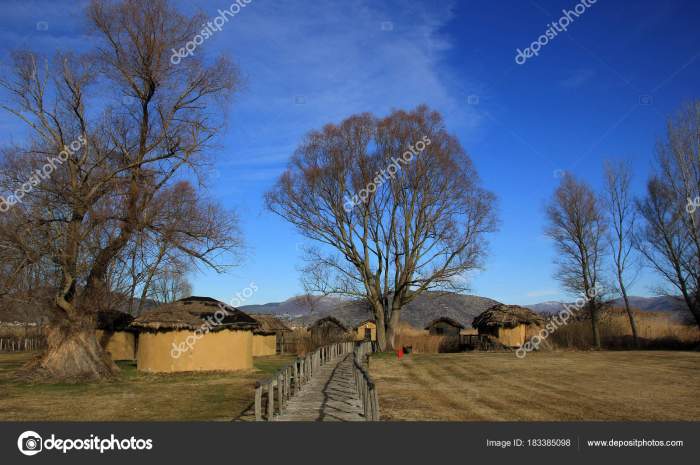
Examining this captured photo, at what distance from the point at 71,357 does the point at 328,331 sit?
3975 cm

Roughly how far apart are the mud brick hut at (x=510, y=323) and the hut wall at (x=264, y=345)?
1983cm

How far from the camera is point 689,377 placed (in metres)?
21.1

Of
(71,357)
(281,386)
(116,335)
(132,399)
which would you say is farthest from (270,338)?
(281,386)

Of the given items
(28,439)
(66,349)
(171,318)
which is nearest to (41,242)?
(66,349)

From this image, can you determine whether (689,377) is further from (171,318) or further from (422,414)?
(171,318)

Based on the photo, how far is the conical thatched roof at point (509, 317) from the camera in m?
50.2

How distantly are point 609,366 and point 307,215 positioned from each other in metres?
20.3

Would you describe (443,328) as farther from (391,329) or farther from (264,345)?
(391,329)

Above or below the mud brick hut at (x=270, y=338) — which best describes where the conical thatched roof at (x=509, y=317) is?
above

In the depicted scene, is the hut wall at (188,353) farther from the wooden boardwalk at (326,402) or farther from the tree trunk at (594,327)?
the tree trunk at (594,327)

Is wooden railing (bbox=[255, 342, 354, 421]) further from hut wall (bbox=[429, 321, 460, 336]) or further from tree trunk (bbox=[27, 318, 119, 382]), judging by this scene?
hut wall (bbox=[429, 321, 460, 336])

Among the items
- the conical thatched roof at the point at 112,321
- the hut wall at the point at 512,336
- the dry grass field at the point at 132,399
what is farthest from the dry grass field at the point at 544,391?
the hut wall at the point at 512,336

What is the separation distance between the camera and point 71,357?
21531 millimetres

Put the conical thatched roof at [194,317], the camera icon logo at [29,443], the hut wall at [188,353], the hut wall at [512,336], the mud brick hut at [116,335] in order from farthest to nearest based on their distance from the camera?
the hut wall at [512,336] < the mud brick hut at [116,335] < the conical thatched roof at [194,317] < the hut wall at [188,353] < the camera icon logo at [29,443]
